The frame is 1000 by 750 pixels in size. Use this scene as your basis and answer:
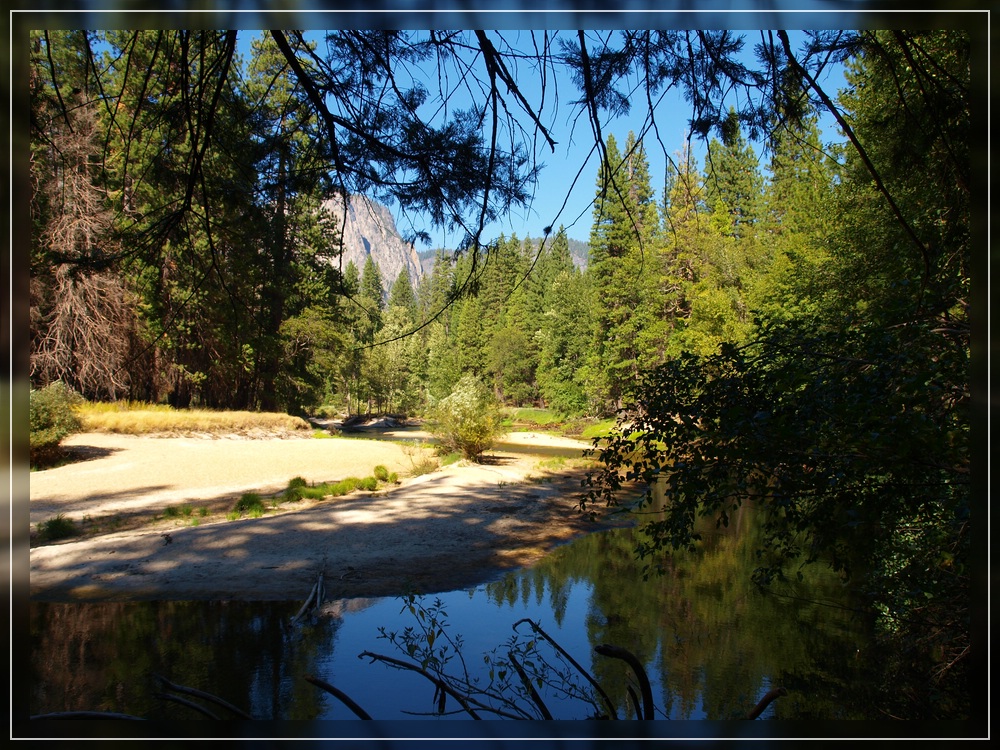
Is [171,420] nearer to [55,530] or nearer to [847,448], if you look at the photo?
[55,530]

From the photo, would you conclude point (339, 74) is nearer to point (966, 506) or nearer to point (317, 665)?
point (966, 506)

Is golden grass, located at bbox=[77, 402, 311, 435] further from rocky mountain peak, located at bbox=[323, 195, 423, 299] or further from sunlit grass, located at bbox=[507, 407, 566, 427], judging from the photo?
rocky mountain peak, located at bbox=[323, 195, 423, 299]

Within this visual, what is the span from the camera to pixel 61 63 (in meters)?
1.94

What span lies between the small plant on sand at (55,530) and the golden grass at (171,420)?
364 cm

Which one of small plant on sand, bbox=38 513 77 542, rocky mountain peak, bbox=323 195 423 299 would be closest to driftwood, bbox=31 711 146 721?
rocky mountain peak, bbox=323 195 423 299

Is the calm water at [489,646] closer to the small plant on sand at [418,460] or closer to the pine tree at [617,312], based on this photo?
the pine tree at [617,312]

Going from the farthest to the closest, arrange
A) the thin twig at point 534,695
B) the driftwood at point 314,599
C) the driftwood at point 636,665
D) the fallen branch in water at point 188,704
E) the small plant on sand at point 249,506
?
the small plant on sand at point 249,506, the driftwood at point 314,599, the thin twig at point 534,695, the driftwood at point 636,665, the fallen branch in water at point 188,704

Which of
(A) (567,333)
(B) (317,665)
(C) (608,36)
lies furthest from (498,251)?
(A) (567,333)

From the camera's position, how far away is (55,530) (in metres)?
5.69

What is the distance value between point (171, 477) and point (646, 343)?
684 cm

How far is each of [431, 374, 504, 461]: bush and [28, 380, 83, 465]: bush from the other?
16.2 ft

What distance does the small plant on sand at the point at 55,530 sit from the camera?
5.62 m

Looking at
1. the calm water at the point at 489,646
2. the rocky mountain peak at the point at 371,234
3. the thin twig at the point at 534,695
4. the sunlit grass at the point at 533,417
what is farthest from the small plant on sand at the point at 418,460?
the thin twig at the point at 534,695

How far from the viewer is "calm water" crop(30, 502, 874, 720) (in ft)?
9.62
